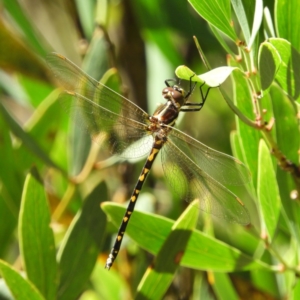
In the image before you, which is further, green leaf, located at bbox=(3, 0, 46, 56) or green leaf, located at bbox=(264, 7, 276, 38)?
green leaf, located at bbox=(3, 0, 46, 56)

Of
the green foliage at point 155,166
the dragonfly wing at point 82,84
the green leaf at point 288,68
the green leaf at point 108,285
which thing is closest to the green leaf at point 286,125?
the green foliage at point 155,166

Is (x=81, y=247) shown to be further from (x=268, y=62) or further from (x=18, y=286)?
(x=268, y=62)

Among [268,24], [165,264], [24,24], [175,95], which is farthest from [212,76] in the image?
[24,24]

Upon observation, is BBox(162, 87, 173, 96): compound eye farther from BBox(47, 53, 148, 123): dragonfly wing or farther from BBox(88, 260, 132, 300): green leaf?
BBox(88, 260, 132, 300): green leaf

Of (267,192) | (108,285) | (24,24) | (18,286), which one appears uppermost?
(24,24)

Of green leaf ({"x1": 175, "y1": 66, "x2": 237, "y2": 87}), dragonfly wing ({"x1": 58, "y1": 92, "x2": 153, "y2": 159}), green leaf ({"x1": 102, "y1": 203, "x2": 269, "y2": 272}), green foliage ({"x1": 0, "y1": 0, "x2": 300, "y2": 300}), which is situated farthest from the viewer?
dragonfly wing ({"x1": 58, "y1": 92, "x2": 153, "y2": 159})

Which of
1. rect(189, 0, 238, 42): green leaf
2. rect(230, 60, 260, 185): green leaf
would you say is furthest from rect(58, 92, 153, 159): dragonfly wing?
rect(189, 0, 238, 42): green leaf
